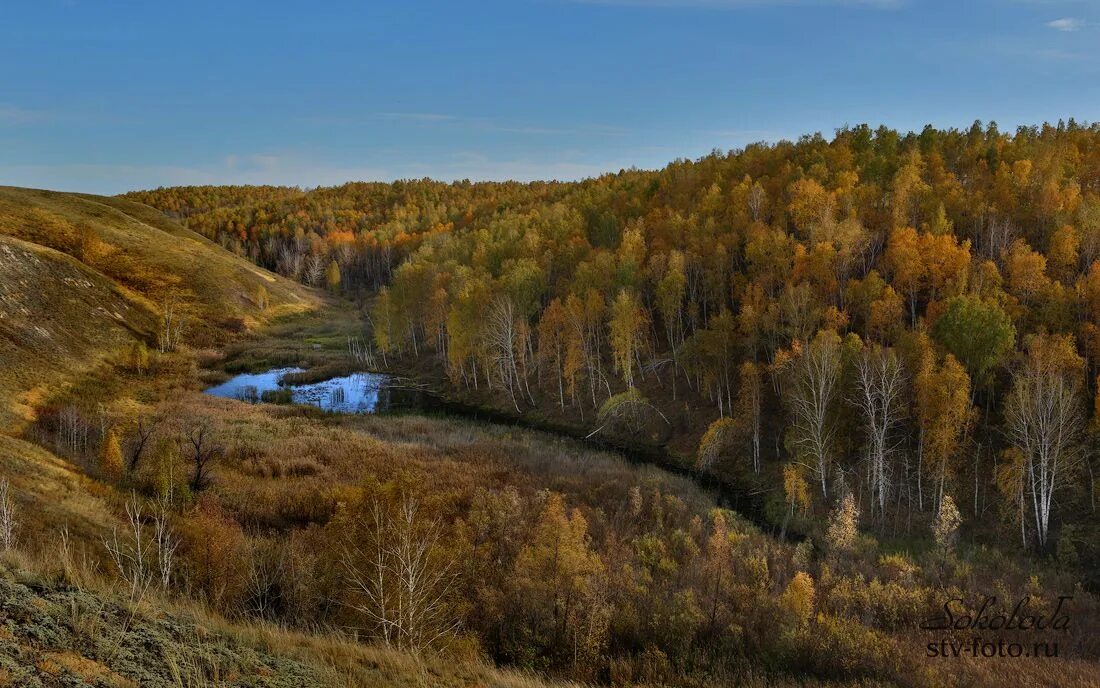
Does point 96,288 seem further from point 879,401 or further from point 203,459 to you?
point 879,401

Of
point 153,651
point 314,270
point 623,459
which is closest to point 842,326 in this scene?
point 623,459

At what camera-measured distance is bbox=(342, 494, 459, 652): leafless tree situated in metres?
15.9

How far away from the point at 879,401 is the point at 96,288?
102145 millimetres

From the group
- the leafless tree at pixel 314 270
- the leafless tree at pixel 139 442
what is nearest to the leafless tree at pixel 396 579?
the leafless tree at pixel 139 442

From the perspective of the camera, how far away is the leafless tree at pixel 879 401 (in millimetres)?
36688

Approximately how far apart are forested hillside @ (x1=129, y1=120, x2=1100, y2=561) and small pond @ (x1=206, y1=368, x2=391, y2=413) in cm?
1036

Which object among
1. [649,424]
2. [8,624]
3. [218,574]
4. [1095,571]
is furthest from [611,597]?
[649,424]

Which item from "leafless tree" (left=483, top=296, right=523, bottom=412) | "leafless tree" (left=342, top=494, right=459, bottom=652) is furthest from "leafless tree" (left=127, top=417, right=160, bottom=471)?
"leafless tree" (left=483, top=296, right=523, bottom=412)

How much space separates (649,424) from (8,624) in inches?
2128

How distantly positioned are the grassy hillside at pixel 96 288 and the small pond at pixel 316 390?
15.0 m

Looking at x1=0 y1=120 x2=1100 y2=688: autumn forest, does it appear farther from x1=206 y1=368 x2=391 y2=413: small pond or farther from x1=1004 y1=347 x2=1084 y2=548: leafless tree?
x1=206 y1=368 x2=391 y2=413: small pond

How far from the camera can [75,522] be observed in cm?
2236

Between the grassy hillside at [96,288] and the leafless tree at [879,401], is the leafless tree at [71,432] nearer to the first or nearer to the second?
the grassy hillside at [96,288]

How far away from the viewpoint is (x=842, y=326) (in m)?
52.0
